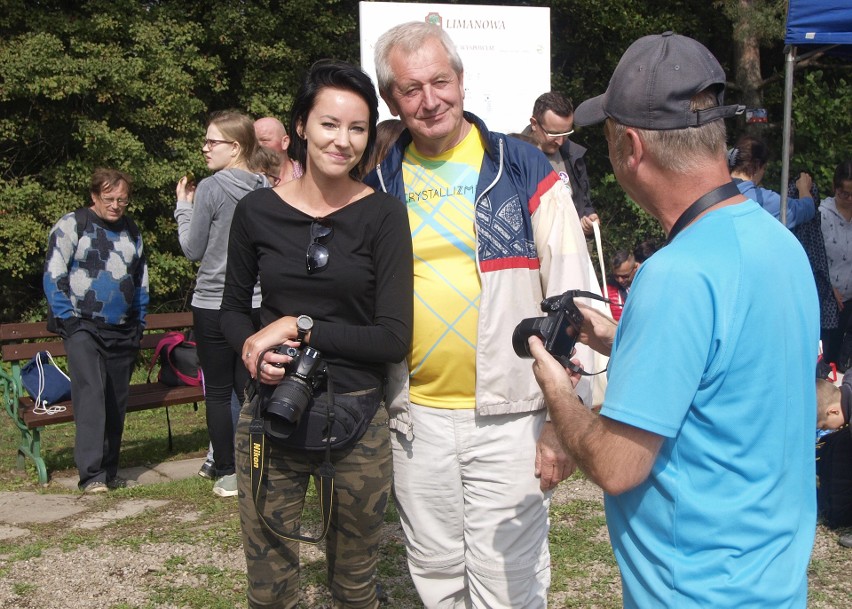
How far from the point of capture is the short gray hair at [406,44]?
8.71ft

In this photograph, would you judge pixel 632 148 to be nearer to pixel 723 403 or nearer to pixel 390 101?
pixel 723 403

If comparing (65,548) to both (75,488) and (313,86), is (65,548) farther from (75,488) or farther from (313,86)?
(313,86)

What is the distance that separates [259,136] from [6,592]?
3.09m

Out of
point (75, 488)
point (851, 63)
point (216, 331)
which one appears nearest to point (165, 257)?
point (75, 488)

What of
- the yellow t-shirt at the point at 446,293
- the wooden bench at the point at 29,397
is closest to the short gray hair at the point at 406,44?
Answer: the yellow t-shirt at the point at 446,293

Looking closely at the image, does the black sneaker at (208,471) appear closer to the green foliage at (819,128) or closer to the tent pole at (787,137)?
the tent pole at (787,137)

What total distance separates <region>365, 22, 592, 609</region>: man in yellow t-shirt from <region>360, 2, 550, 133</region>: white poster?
4.60m

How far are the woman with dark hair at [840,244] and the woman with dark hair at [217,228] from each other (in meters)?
4.49

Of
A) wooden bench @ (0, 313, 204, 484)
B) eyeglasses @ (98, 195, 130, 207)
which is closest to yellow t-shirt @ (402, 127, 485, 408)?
eyeglasses @ (98, 195, 130, 207)

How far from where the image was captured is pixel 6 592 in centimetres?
391

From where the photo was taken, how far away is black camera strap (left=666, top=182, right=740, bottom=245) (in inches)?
61.7

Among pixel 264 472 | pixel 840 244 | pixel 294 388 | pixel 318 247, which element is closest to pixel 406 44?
pixel 318 247

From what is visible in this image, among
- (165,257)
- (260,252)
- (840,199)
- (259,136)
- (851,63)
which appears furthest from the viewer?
(851,63)

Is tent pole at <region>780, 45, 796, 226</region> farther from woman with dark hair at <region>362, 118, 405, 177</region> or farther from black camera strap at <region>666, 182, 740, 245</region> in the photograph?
black camera strap at <region>666, 182, 740, 245</region>
